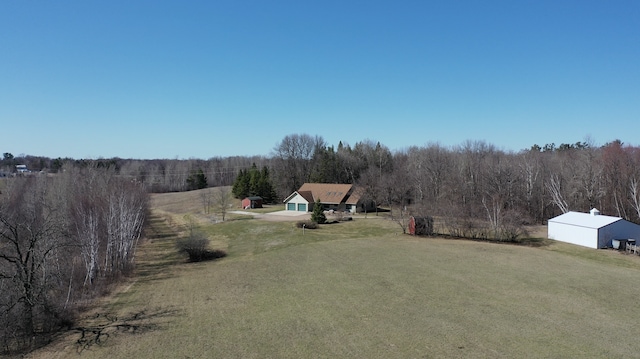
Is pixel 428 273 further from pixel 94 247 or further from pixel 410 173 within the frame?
pixel 410 173

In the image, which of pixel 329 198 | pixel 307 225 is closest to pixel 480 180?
pixel 329 198

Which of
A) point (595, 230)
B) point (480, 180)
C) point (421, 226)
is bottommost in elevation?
point (421, 226)

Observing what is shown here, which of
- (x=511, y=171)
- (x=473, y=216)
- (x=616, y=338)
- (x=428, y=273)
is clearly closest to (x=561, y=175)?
(x=511, y=171)

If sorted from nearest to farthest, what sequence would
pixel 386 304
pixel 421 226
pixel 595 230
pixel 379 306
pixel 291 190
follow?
pixel 379 306, pixel 386 304, pixel 595 230, pixel 421 226, pixel 291 190

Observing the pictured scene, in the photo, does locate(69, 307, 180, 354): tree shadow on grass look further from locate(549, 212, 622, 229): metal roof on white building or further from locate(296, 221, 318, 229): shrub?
locate(549, 212, 622, 229): metal roof on white building

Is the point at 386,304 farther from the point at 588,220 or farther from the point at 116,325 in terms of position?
the point at 588,220

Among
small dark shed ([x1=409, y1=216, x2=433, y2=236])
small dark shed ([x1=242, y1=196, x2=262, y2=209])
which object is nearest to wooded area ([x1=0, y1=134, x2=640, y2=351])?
small dark shed ([x1=409, y1=216, x2=433, y2=236])

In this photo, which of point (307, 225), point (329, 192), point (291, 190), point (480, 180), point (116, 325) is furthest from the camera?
point (291, 190)
